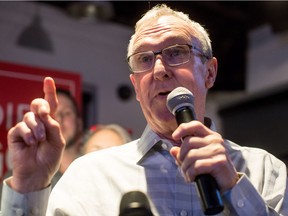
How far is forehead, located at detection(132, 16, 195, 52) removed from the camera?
57.1 inches

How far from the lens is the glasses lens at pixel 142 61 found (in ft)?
4.72

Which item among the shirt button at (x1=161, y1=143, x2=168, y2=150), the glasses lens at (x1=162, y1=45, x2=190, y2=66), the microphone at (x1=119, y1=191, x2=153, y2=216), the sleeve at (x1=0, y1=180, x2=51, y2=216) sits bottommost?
the microphone at (x1=119, y1=191, x2=153, y2=216)

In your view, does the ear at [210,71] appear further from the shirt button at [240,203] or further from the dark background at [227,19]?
the dark background at [227,19]

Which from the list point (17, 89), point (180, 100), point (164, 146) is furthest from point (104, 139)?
point (180, 100)

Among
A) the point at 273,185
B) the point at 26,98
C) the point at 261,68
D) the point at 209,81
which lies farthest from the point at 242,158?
the point at 261,68

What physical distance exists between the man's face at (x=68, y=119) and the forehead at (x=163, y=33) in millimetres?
1667

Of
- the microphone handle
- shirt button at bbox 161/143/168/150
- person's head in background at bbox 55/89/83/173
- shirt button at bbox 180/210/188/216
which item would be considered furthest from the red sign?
the microphone handle

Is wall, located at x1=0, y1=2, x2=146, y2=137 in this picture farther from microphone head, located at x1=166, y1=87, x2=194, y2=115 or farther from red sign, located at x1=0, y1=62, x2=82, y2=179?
microphone head, located at x1=166, y1=87, x2=194, y2=115

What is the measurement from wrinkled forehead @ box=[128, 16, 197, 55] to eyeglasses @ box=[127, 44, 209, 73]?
0.02 m

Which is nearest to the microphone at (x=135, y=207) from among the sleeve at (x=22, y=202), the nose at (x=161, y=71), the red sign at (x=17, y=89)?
the sleeve at (x=22, y=202)

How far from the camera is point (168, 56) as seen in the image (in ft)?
4.68

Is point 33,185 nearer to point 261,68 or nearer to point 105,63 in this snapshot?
point 105,63

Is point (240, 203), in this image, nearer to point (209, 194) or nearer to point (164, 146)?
point (209, 194)

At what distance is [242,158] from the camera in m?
1.46
